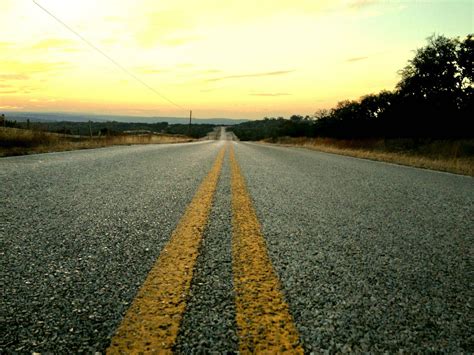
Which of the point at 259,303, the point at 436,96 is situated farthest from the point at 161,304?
the point at 436,96

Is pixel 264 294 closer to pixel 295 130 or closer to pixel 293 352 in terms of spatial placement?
pixel 293 352

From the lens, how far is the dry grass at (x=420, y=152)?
1009 cm

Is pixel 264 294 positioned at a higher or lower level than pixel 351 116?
lower

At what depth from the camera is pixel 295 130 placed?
7494 cm

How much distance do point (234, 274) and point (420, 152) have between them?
2474cm

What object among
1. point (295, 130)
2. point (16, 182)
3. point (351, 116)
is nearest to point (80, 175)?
point (16, 182)

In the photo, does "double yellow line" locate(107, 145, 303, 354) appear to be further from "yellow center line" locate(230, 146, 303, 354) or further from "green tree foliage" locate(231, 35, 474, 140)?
"green tree foliage" locate(231, 35, 474, 140)

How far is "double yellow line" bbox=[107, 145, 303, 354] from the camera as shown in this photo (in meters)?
0.95

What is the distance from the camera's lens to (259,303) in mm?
1190

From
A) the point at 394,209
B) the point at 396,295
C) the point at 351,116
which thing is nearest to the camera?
the point at 396,295

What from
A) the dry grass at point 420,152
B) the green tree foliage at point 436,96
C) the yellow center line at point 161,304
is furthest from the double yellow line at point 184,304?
the green tree foliage at point 436,96

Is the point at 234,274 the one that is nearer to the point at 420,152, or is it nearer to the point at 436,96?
the point at 420,152

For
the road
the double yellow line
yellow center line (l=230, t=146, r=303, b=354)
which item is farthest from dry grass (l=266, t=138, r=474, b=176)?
the double yellow line

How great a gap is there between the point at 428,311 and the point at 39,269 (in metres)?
1.58
